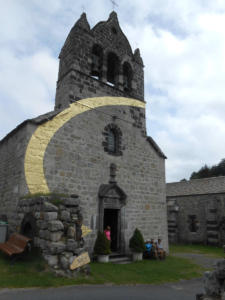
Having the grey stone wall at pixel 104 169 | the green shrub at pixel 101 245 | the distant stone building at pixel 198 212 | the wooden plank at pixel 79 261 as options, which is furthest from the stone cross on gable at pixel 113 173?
the distant stone building at pixel 198 212

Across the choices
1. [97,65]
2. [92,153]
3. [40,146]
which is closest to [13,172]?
[40,146]

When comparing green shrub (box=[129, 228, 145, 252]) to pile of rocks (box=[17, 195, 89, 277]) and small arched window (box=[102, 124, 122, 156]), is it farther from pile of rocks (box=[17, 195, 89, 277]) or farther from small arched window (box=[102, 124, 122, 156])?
pile of rocks (box=[17, 195, 89, 277])

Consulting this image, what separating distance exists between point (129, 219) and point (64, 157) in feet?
14.8

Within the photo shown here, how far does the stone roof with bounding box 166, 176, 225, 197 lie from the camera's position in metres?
21.6

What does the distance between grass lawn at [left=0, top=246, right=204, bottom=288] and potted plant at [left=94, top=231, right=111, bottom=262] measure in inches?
16.9

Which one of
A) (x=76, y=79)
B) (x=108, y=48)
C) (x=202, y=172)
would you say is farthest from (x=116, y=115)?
(x=202, y=172)

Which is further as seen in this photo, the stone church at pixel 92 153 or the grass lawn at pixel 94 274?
the stone church at pixel 92 153

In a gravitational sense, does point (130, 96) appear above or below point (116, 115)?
above

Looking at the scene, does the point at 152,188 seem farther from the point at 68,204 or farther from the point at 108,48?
the point at 108,48

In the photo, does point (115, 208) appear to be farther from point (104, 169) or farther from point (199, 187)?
point (199, 187)

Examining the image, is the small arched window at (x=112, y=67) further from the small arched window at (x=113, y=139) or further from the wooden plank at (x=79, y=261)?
the wooden plank at (x=79, y=261)

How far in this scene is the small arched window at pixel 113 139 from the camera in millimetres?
11586

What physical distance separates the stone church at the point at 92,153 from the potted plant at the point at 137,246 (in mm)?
490

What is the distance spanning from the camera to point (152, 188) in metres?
12.9
